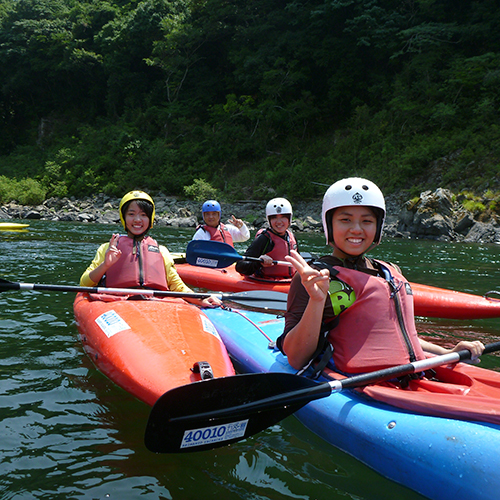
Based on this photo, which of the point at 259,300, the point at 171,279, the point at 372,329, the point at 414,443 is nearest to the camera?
the point at 414,443

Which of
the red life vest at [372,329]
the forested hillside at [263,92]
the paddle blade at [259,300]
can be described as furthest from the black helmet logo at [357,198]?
the forested hillside at [263,92]

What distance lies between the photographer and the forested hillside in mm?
18078

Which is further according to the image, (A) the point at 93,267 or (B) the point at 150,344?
(A) the point at 93,267

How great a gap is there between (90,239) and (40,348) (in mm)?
9012

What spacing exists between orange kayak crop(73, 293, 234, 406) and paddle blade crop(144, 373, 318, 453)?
42cm

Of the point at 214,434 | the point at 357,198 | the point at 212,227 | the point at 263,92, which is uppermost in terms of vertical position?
the point at 263,92

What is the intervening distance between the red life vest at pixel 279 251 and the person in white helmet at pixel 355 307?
11.1 ft

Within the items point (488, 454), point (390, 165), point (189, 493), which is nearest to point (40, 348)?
point (189, 493)

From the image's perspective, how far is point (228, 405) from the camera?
1.86m

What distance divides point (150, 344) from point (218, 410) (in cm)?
96

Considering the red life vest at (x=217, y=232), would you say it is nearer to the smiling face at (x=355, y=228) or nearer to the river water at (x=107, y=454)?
the river water at (x=107, y=454)

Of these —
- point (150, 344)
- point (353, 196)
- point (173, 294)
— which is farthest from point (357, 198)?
point (173, 294)

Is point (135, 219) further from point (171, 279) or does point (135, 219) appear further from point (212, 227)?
point (212, 227)

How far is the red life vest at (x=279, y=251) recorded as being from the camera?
5.55 meters
